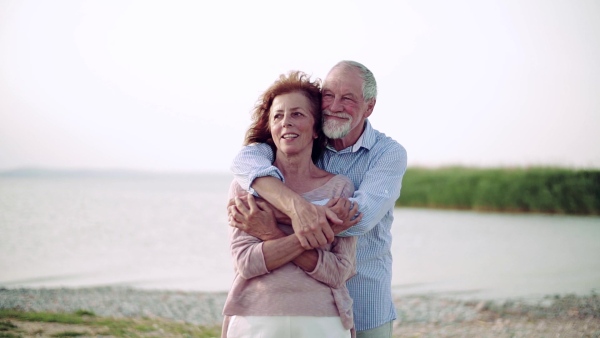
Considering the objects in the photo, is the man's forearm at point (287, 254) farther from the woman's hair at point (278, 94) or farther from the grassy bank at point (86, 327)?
the grassy bank at point (86, 327)

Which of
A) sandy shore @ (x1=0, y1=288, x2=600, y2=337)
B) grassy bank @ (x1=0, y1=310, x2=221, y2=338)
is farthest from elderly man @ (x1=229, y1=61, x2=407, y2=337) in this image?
sandy shore @ (x1=0, y1=288, x2=600, y2=337)

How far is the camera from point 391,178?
2.97 m

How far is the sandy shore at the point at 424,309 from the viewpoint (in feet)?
26.8

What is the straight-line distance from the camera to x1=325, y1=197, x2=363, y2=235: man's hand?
8.61 ft

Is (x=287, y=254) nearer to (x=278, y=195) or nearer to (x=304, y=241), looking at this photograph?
(x=304, y=241)

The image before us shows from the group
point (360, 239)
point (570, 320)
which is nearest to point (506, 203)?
point (570, 320)

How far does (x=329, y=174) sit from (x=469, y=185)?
20.6m

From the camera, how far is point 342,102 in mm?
3029

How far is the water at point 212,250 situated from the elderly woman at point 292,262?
8.55 m

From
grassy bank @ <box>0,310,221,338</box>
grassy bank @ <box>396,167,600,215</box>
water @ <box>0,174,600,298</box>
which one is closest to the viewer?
grassy bank @ <box>0,310,221,338</box>

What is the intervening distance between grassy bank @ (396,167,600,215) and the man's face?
18512mm

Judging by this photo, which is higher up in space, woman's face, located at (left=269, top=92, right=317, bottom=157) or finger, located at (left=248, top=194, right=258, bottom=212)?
woman's face, located at (left=269, top=92, right=317, bottom=157)

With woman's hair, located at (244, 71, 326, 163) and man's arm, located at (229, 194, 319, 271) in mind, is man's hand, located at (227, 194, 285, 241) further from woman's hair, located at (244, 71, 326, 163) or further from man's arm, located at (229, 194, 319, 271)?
woman's hair, located at (244, 71, 326, 163)

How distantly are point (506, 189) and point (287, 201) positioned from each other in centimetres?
2060
